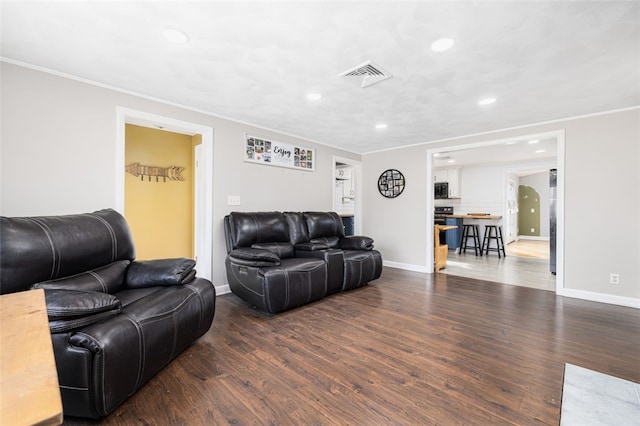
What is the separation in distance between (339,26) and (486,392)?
2.51 m

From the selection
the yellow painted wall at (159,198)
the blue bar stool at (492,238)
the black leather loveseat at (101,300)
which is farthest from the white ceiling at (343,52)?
the blue bar stool at (492,238)

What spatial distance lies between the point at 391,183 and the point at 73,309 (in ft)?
16.2

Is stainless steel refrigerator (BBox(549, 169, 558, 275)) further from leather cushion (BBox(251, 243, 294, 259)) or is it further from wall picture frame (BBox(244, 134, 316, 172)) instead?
leather cushion (BBox(251, 243, 294, 259))

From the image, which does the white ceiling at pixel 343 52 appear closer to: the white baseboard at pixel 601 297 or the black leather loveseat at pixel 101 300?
the black leather loveseat at pixel 101 300

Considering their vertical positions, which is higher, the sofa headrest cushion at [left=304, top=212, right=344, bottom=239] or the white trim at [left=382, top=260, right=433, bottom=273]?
the sofa headrest cushion at [left=304, top=212, right=344, bottom=239]

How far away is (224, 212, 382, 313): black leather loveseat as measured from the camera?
2.85 metres

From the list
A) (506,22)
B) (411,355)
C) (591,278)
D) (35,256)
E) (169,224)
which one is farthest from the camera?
(169,224)

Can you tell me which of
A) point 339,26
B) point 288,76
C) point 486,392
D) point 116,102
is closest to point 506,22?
point 339,26

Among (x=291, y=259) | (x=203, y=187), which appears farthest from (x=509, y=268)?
(x=203, y=187)

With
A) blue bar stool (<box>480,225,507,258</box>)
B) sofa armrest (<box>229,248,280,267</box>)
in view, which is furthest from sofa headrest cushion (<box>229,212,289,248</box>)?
blue bar stool (<box>480,225,507,258</box>)

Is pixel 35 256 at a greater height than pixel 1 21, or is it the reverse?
pixel 1 21

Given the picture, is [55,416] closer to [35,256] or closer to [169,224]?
[35,256]

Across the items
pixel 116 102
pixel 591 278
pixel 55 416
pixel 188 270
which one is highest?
pixel 116 102

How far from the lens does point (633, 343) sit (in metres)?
2.30
